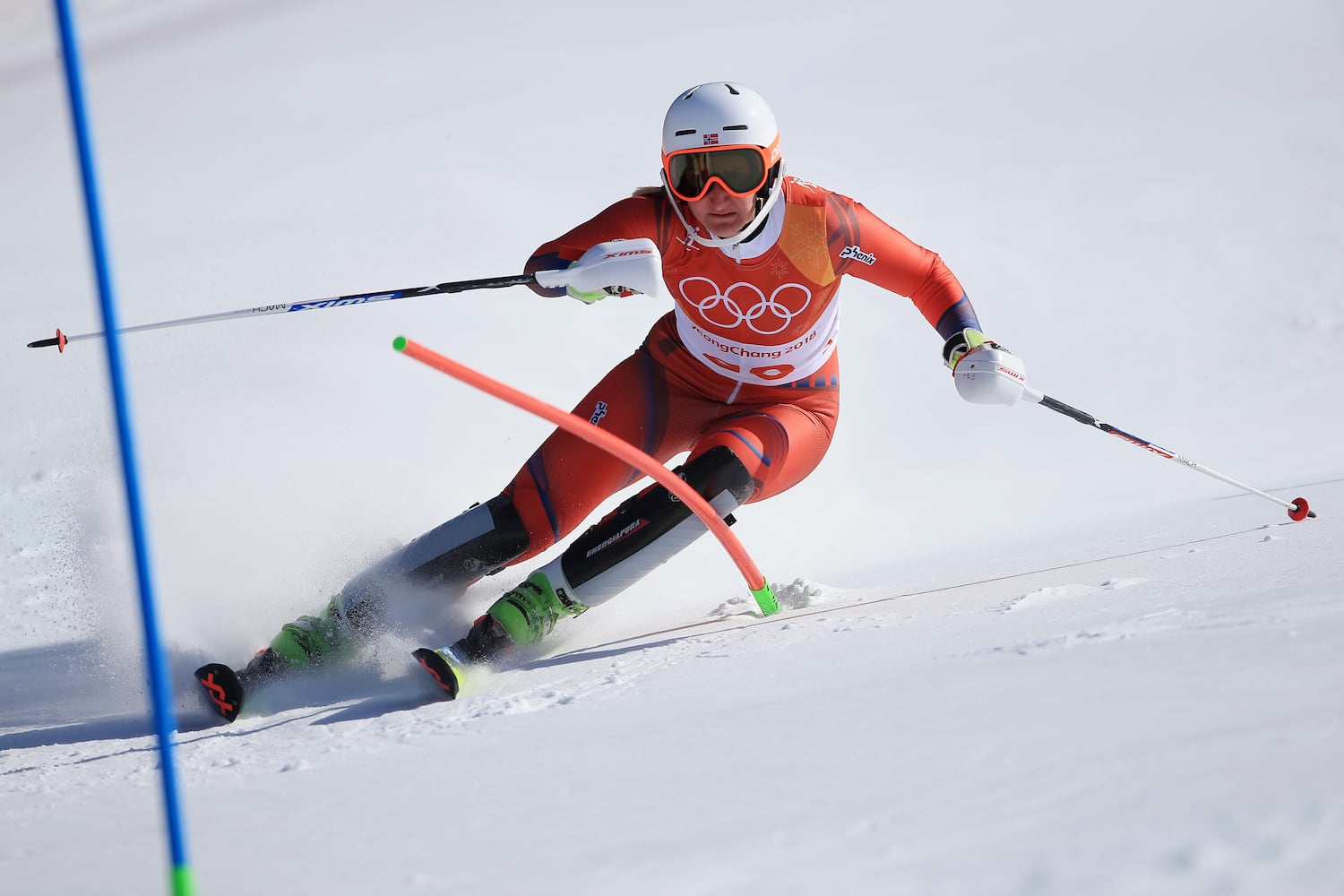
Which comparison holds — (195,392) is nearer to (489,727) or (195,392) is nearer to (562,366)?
(562,366)

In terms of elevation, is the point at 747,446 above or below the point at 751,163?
below

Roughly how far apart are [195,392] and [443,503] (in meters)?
1.77

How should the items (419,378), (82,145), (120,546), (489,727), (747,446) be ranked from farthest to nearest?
(419,378), (120,546), (747,446), (489,727), (82,145)

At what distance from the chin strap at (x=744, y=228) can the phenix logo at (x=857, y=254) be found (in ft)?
0.82

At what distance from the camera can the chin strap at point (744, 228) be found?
292 cm

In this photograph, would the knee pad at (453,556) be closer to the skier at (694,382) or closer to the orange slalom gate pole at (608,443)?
the skier at (694,382)

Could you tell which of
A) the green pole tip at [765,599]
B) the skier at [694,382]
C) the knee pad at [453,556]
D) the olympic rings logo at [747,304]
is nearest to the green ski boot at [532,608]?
the skier at [694,382]

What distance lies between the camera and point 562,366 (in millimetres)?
6555

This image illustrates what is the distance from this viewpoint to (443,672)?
91.4 inches

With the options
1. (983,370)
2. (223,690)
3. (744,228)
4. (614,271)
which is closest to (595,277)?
(614,271)

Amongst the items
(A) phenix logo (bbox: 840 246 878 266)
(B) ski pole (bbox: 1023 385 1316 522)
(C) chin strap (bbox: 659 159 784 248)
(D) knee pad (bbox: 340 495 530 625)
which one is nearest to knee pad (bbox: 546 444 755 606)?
(D) knee pad (bbox: 340 495 530 625)

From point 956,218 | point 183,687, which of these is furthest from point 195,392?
point 956,218

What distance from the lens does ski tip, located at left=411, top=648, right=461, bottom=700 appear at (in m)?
2.32

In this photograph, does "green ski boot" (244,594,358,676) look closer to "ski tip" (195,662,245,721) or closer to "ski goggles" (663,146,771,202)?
"ski tip" (195,662,245,721)
